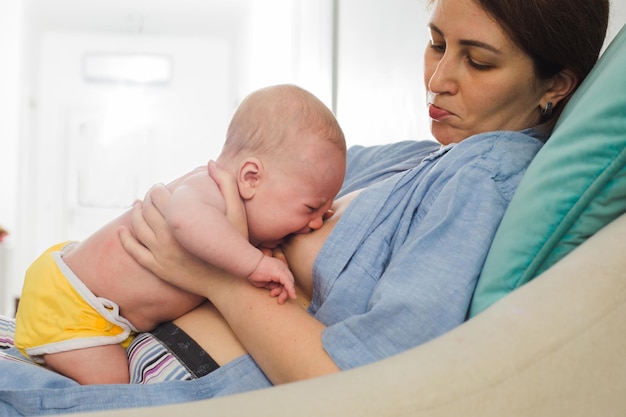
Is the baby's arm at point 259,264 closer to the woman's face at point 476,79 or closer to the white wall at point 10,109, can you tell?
the woman's face at point 476,79

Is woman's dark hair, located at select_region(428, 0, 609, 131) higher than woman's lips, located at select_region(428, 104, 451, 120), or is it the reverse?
woman's dark hair, located at select_region(428, 0, 609, 131)

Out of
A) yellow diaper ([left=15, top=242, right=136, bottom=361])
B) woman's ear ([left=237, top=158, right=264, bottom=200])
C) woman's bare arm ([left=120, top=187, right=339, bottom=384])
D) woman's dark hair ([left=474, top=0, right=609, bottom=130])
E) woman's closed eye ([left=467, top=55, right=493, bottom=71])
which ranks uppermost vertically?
woman's dark hair ([left=474, top=0, right=609, bottom=130])

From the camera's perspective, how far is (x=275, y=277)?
39.4 inches

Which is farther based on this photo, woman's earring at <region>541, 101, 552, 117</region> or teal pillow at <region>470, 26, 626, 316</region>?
woman's earring at <region>541, 101, 552, 117</region>

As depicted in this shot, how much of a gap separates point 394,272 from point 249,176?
0.35m

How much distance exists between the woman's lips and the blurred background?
4283 mm

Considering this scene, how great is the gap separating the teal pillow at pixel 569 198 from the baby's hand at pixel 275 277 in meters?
0.28

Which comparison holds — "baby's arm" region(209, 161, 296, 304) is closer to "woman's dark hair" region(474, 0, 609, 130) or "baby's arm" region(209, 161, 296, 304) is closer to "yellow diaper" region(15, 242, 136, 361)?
"yellow diaper" region(15, 242, 136, 361)

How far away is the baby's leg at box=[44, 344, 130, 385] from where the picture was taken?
107cm

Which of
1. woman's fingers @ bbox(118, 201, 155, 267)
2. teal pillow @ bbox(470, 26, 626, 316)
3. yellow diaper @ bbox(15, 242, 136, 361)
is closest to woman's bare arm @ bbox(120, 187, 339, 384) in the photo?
woman's fingers @ bbox(118, 201, 155, 267)

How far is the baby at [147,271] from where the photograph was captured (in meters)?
1.10

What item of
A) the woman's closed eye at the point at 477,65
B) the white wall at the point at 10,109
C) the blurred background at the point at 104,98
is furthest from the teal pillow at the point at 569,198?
the white wall at the point at 10,109

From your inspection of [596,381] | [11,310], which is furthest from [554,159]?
[11,310]

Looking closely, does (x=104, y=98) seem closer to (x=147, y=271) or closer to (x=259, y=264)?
(x=147, y=271)
